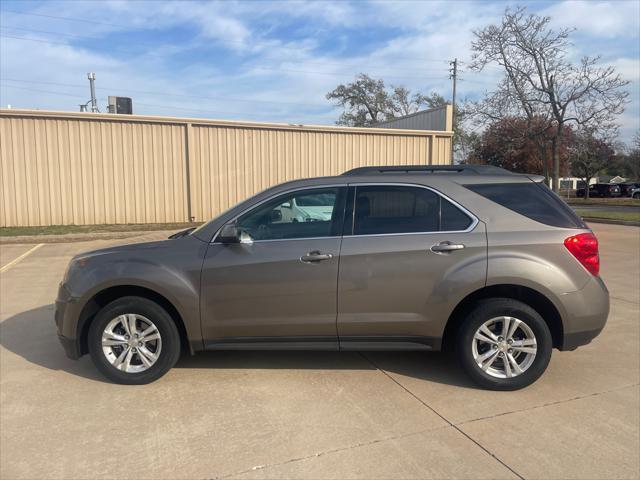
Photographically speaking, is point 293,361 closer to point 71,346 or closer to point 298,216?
point 298,216

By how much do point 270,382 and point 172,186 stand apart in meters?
12.8

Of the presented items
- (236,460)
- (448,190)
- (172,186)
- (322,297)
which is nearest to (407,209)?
(448,190)

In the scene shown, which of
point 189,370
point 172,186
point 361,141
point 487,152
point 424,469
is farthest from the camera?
point 487,152

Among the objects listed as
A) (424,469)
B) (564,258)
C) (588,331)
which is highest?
(564,258)

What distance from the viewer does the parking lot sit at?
293 centimetres

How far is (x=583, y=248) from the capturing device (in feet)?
12.7

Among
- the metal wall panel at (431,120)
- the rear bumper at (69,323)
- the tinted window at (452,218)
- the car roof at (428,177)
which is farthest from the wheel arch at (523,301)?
the metal wall panel at (431,120)

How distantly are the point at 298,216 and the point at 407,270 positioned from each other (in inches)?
39.2

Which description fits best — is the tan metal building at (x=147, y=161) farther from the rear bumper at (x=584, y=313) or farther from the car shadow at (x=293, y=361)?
the rear bumper at (x=584, y=313)

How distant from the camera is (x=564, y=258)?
12.6 feet

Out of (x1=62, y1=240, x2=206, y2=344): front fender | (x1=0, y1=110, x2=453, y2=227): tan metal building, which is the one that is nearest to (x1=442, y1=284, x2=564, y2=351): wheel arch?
(x1=62, y1=240, x2=206, y2=344): front fender

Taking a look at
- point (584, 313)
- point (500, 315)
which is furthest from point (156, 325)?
point (584, 313)

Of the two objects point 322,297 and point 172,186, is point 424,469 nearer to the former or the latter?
point 322,297

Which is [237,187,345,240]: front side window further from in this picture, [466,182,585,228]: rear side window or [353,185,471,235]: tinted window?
[466,182,585,228]: rear side window
